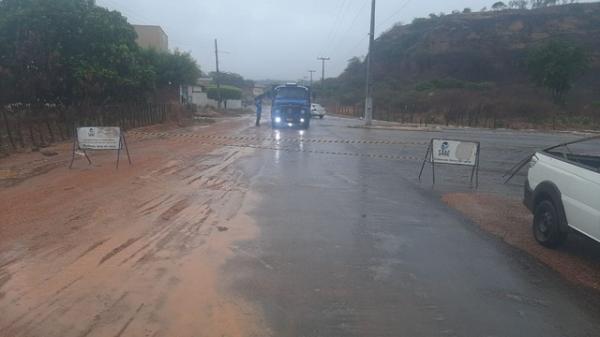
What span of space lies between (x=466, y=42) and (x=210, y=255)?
271 feet

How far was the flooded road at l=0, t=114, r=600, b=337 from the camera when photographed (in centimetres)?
445

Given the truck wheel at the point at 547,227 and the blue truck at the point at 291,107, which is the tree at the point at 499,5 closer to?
the blue truck at the point at 291,107

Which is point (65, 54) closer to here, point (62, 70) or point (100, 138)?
point (62, 70)

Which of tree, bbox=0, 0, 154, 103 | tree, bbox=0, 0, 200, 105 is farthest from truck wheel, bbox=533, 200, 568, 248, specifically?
tree, bbox=0, 0, 154, 103

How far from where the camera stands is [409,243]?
695cm

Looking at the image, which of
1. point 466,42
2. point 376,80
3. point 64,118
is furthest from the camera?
point 376,80

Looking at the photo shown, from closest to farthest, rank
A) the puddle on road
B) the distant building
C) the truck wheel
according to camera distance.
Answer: the puddle on road → the truck wheel → the distant building

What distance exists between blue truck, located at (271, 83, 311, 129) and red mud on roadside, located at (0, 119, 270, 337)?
19092 millimetres

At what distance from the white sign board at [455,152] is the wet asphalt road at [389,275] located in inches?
74.0

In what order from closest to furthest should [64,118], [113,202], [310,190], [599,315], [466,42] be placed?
[599,315]
[113,202]
[310,190]
[64,118]
[466,42]

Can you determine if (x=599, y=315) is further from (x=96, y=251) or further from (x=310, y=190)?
A: (x=310, y=190)

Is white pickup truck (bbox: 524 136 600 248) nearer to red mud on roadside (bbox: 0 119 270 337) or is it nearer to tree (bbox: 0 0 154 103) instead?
red mud on roadside (bbox: 0 119 270 337)

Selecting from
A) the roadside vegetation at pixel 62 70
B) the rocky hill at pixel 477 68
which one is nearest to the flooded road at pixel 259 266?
the roadside vegetation at pixel 62 70

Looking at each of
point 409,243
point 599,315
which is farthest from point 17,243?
point 599,315
